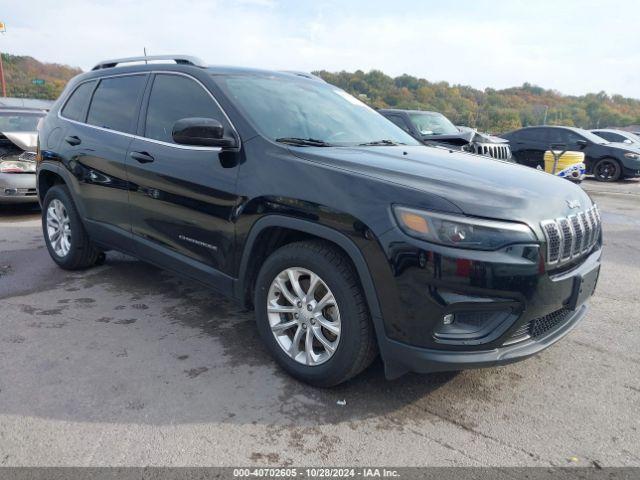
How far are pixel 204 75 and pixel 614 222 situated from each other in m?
7.11

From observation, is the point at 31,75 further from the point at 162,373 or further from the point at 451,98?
the point at 162,373

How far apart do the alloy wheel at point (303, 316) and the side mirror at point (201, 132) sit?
870 millimetres

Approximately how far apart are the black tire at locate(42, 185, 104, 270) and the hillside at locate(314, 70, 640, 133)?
13.8m

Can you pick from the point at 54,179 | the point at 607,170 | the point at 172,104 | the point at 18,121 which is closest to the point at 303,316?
the point at 172,104

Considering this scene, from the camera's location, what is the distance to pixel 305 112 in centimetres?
350

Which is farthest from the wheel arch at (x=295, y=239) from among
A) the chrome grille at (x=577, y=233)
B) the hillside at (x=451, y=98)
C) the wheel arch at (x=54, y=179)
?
the hillside at (x=451, y=98)

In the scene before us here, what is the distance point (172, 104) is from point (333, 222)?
179 centimetres

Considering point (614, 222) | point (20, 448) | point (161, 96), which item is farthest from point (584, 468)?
point (614, 222)

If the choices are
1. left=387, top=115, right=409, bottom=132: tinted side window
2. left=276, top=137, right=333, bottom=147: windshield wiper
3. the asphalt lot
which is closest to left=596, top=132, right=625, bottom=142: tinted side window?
left=387, top=115, right=409, bottom=132: tinted side window

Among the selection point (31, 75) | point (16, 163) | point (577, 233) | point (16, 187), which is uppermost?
point (31, 75)

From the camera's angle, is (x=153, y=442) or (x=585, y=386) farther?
(x=585, y=386)

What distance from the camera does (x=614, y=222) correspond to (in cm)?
797

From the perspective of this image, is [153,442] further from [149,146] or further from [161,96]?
[161,96]

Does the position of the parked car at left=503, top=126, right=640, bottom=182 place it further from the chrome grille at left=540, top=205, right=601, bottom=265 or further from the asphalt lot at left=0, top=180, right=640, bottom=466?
the chrome grille at left=540, top=205, right=601, bottom=265
